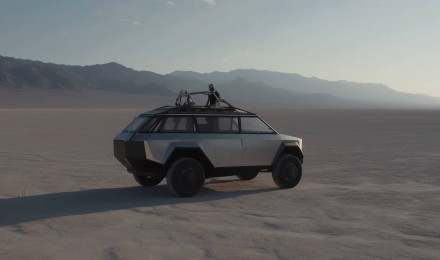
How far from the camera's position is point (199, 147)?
27.3 feet

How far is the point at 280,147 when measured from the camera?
925 cm

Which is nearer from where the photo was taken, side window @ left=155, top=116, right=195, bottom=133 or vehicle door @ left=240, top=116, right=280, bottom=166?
side window @ left=155, top=116, right=195, bottom=133

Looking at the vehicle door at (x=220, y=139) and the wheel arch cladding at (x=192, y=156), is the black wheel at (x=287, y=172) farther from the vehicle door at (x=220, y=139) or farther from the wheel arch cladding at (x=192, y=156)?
the wheel arch cladding at (x=192, y=156)

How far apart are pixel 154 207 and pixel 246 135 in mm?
2283

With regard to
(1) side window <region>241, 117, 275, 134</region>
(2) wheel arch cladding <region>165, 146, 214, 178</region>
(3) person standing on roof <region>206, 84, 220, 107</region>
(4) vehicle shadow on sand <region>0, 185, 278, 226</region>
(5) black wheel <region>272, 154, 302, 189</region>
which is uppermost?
(3) person standing on roof <region>206, 84, 220, 107</region>

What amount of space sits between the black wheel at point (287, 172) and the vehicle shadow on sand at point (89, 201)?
26 centimetres

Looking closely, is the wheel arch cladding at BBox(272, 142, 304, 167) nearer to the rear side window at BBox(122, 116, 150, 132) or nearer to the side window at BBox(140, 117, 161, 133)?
the side window at BBox(140, 117, 161, 133)

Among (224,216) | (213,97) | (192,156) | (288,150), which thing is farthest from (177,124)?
(288,150)

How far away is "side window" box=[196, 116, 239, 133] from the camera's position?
8.67 metres

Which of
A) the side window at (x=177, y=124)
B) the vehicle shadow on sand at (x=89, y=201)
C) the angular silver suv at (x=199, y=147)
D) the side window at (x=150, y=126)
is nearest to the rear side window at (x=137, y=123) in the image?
the angular silver suv at (x=199, y=147)

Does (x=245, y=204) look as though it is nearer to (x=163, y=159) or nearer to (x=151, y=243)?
(x=163, y=159)

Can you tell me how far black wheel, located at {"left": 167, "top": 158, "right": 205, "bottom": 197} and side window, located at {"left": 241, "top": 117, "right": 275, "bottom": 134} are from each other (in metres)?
1.23

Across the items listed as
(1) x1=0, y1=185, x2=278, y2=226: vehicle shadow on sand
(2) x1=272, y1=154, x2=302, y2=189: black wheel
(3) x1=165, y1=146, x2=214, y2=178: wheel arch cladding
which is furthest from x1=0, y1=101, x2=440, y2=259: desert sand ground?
(3) x1=165, y1=146, x2=214, y2=178: wheel arch cladding

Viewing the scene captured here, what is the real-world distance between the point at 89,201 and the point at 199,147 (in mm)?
2041
